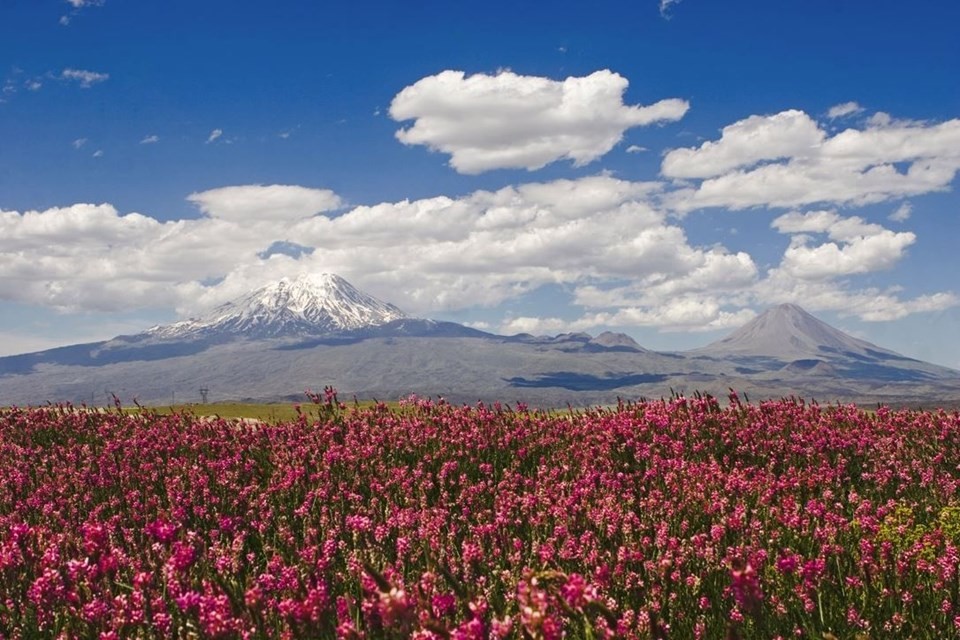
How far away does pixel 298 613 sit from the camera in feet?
13.7

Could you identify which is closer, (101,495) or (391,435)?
(101,495)

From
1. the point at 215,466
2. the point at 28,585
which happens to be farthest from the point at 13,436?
the point at 28,585

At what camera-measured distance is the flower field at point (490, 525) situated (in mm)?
5266

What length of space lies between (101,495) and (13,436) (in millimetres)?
8610

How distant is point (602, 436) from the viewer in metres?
14.7

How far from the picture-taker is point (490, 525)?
8.52m

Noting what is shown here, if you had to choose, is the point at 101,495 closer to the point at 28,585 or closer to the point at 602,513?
the point at 28,585

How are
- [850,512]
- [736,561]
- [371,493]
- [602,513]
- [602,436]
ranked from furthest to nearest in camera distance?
[602,436], [371,493], [850,512], [602,513], [736,561]

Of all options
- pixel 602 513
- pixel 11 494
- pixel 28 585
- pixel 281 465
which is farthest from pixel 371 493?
pixel 11 494

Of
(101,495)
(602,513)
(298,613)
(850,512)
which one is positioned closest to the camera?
(298,613)

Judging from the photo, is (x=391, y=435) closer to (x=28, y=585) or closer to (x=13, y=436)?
(x=28, y=585)

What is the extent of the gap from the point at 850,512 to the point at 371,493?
688cm

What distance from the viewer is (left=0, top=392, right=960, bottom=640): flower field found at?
Answer: 5266 mm

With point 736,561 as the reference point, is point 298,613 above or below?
above
